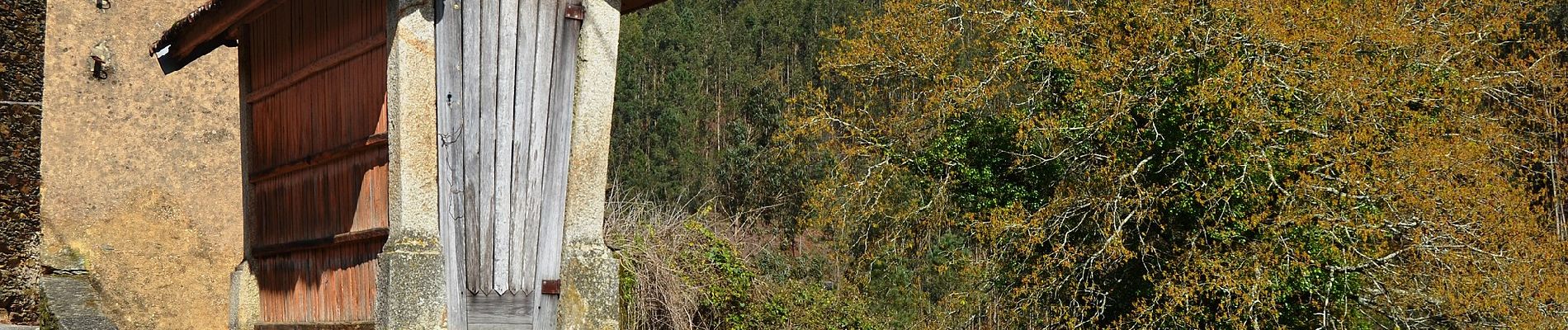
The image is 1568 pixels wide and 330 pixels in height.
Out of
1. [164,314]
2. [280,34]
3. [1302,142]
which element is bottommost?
[164,314]

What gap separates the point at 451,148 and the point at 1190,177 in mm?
12551

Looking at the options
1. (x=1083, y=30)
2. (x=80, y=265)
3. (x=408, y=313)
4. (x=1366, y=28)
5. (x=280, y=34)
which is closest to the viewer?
(x=408, y=313)

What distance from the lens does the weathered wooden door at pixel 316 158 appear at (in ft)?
20.5

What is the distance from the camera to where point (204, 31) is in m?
7.50

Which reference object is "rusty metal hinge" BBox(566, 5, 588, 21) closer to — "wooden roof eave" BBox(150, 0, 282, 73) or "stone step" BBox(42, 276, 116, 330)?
"wooden roof eave" BBox(150, 0, 282, 73)

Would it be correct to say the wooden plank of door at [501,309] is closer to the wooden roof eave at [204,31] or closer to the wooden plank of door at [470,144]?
the wooden plank of door at [470,144]

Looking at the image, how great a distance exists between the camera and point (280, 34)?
768 centimetres

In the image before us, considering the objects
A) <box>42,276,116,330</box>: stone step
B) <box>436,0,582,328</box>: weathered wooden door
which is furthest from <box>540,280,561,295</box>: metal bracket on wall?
<box>42,276,116,330</box>: stone step

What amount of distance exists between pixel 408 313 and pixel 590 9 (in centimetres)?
127

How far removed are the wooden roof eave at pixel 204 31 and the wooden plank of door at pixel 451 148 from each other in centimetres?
206

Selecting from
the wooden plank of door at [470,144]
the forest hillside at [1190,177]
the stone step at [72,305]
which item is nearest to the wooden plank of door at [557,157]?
the wooden plank of door at [470,144]

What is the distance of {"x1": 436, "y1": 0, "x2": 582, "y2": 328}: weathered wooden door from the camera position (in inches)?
199

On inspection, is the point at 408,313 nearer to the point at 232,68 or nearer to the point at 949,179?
the point at 232,68

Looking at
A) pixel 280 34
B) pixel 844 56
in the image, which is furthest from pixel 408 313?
pixel 844 56
